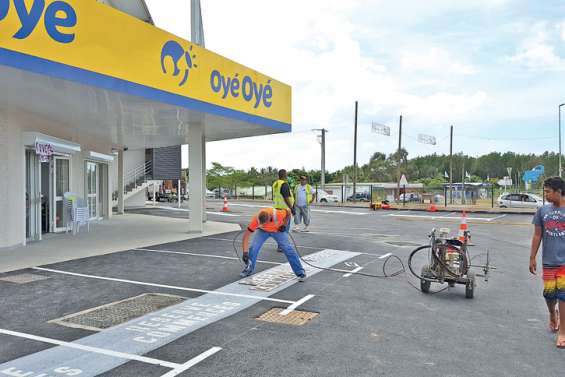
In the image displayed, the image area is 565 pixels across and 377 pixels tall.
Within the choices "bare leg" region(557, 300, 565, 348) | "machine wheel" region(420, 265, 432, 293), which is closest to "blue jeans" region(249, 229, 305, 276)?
"machine wheel" region(420, 265, 432, 293)

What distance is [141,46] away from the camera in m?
9.11

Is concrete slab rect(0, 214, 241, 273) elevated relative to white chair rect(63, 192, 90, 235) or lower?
lower

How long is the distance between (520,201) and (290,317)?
31.7 meters

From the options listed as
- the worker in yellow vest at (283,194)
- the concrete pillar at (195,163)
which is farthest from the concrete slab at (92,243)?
the worker in yellow vest at (283,194)

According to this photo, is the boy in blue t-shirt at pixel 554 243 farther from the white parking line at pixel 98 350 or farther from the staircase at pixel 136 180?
the staircase at pixel 136 180

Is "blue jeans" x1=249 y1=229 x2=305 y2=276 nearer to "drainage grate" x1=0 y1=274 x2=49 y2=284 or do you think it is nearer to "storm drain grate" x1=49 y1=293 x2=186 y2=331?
"storm drain grate" x1=49 y1=293 x2=186 y2=331

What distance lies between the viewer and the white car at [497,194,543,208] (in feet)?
103

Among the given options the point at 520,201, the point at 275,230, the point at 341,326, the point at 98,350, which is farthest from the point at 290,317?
the point at 520,201

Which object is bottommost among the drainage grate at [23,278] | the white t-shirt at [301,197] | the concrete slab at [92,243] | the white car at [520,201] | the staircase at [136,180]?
the drainage grate at [23,278]

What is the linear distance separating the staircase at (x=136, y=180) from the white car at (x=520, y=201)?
83.5 ft

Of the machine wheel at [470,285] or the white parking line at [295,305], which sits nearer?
the white parking line at [295,305]

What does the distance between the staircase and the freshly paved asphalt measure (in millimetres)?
19363

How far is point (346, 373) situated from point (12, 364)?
288cm

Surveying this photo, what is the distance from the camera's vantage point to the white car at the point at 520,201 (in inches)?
1233
